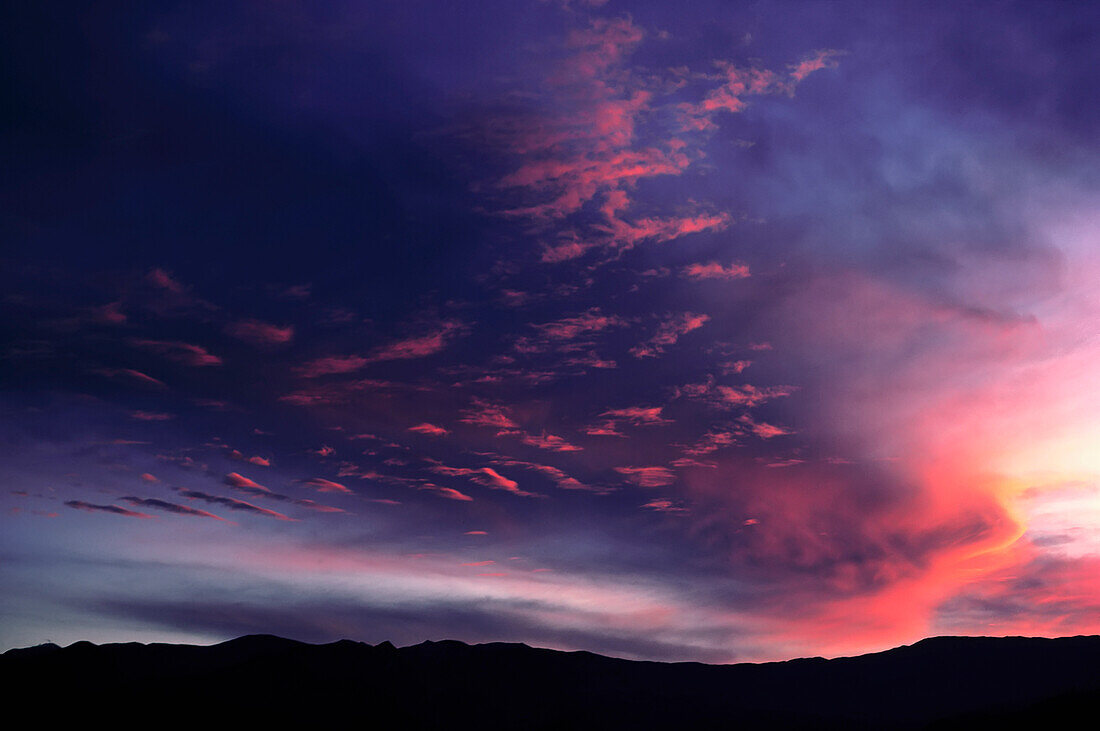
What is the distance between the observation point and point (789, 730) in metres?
195

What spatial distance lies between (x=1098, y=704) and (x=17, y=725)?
208 metres

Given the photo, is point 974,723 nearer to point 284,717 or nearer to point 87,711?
point 284,717

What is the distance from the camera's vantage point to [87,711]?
18412cm

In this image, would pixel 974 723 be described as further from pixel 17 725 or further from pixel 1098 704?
pixel 17 725

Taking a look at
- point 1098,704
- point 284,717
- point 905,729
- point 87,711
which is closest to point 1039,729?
point 1098,704

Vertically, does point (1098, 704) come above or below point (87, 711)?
above

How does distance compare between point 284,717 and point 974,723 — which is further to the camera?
point 284,717

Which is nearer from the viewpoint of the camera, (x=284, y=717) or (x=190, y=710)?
(x=190, y=710)

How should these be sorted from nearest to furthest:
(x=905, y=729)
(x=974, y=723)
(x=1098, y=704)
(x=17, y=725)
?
(x=1098, y=704), (x=974, y=723), (x=17, y=725), (x=905, y=729)

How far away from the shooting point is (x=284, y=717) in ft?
654

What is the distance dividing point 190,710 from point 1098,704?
588 feet

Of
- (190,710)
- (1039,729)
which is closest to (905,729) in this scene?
(1039,729)

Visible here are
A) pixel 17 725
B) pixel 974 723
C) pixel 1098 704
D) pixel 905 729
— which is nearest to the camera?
pixel 1098 704

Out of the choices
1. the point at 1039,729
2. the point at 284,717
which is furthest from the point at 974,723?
the point at 284,717
